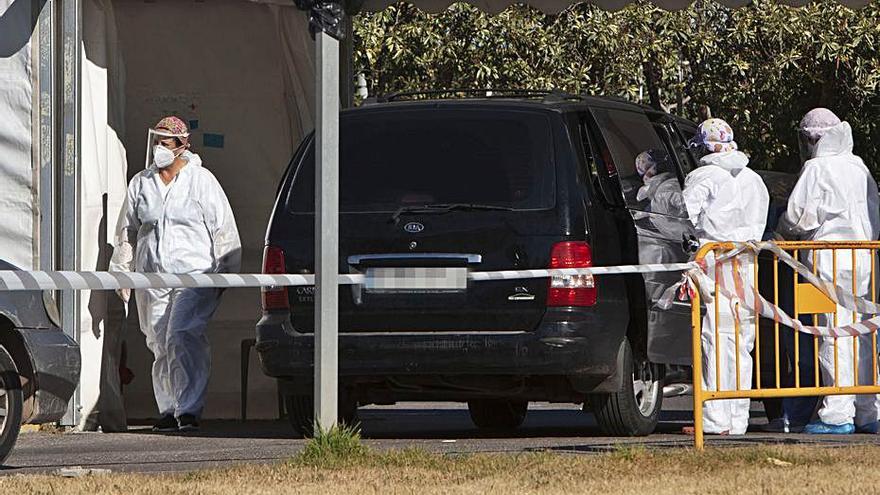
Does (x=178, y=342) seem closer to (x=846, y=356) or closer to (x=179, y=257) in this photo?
(x=179, y=257)

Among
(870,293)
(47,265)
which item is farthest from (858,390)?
(47,265)

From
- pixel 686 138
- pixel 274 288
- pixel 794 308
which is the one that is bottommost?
pixel 794 308

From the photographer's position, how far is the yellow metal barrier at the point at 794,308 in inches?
390

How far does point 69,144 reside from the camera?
12.2 m

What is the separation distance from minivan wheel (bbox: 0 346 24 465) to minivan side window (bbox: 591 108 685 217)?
3.46 metres

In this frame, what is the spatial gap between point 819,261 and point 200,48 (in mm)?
4806

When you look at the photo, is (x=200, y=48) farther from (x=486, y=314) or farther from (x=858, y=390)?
(x=858, y=390)

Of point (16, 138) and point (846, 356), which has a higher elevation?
point (16, 138)

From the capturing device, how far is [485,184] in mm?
10562

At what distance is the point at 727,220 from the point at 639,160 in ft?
1.98

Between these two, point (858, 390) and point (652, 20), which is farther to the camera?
point (652, 20)

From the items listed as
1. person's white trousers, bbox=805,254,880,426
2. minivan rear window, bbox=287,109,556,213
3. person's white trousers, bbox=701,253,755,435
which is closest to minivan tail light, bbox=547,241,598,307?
minivan rear window, bbox=287,109,556,213

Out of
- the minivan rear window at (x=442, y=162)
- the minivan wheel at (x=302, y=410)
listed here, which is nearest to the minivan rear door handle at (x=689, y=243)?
the minivan rear window at (x=442, y=162)

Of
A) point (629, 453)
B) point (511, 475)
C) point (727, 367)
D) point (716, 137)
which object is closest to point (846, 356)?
point (727, 367)
